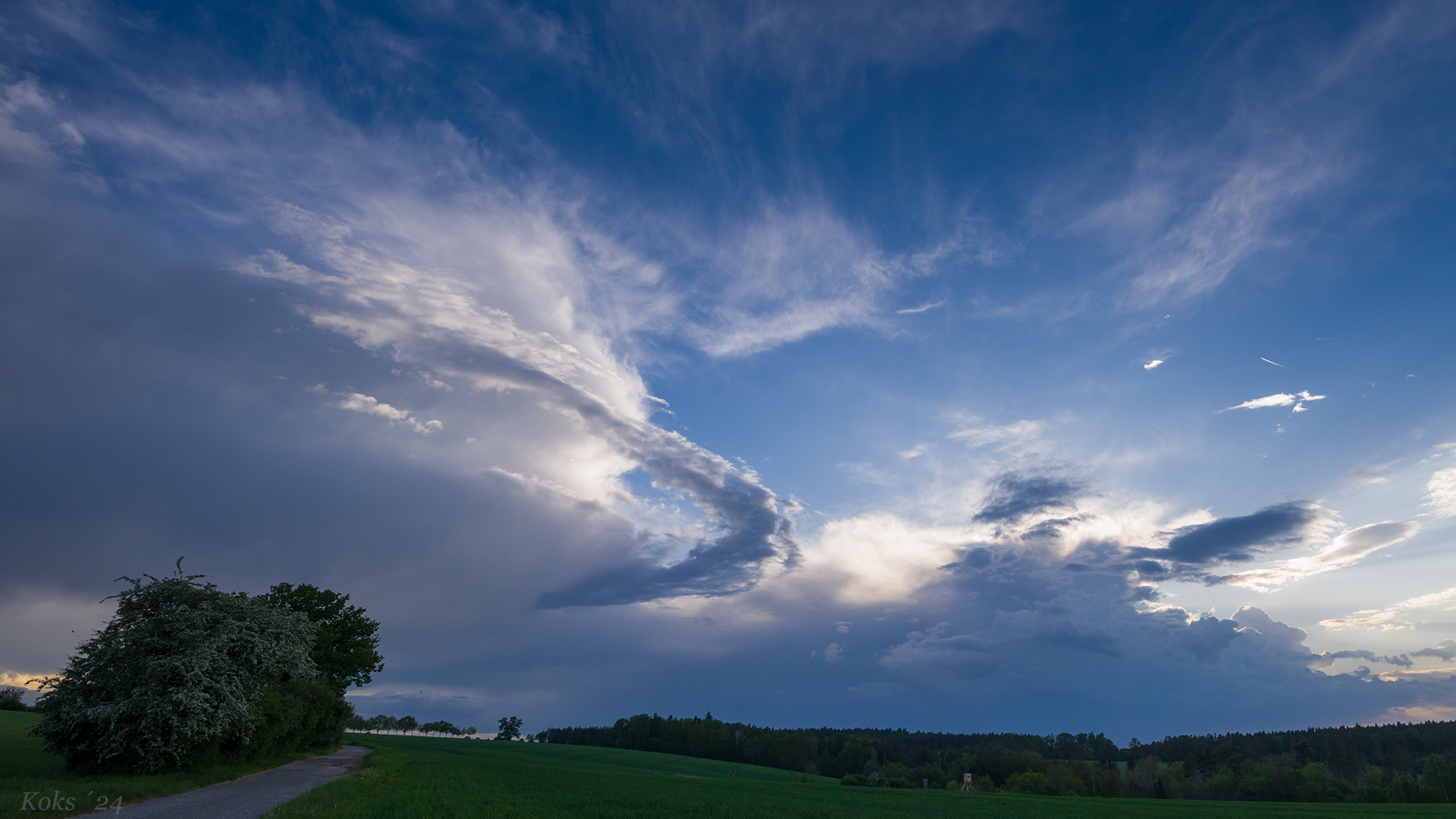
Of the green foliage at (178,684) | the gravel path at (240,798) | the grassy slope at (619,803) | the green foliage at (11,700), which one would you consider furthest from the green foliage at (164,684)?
the green foliage at (11,700)

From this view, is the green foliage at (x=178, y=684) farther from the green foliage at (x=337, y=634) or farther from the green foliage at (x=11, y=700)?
the green foliage at (x=11, y=700)

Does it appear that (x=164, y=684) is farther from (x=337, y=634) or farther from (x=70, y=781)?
(x=337, y=634)

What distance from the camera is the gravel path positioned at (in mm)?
18844

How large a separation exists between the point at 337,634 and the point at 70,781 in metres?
37.8

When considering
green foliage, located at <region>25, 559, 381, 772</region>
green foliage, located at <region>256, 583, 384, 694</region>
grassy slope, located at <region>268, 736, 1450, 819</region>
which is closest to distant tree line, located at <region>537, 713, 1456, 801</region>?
grassy slope, located at <region>268, 736, 1450, 819</region>

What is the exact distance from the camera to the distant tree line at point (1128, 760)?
8419 cm

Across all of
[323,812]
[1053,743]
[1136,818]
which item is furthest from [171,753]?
[1053,743]

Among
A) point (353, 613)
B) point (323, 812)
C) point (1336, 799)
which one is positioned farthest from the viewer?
point (1336, 799)

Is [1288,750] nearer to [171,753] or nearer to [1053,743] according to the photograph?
[1053,743]

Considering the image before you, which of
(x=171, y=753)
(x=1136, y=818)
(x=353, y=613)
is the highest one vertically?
(x=353, y=613)

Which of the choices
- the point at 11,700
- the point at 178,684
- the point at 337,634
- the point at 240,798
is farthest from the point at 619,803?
the point at 11,700

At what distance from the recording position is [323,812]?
18938 mm

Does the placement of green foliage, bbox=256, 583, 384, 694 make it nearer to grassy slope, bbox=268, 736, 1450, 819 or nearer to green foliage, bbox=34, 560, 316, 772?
grassy slope, bbox=268, 736, 1450, 819

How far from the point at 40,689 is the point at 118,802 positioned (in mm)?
11460
